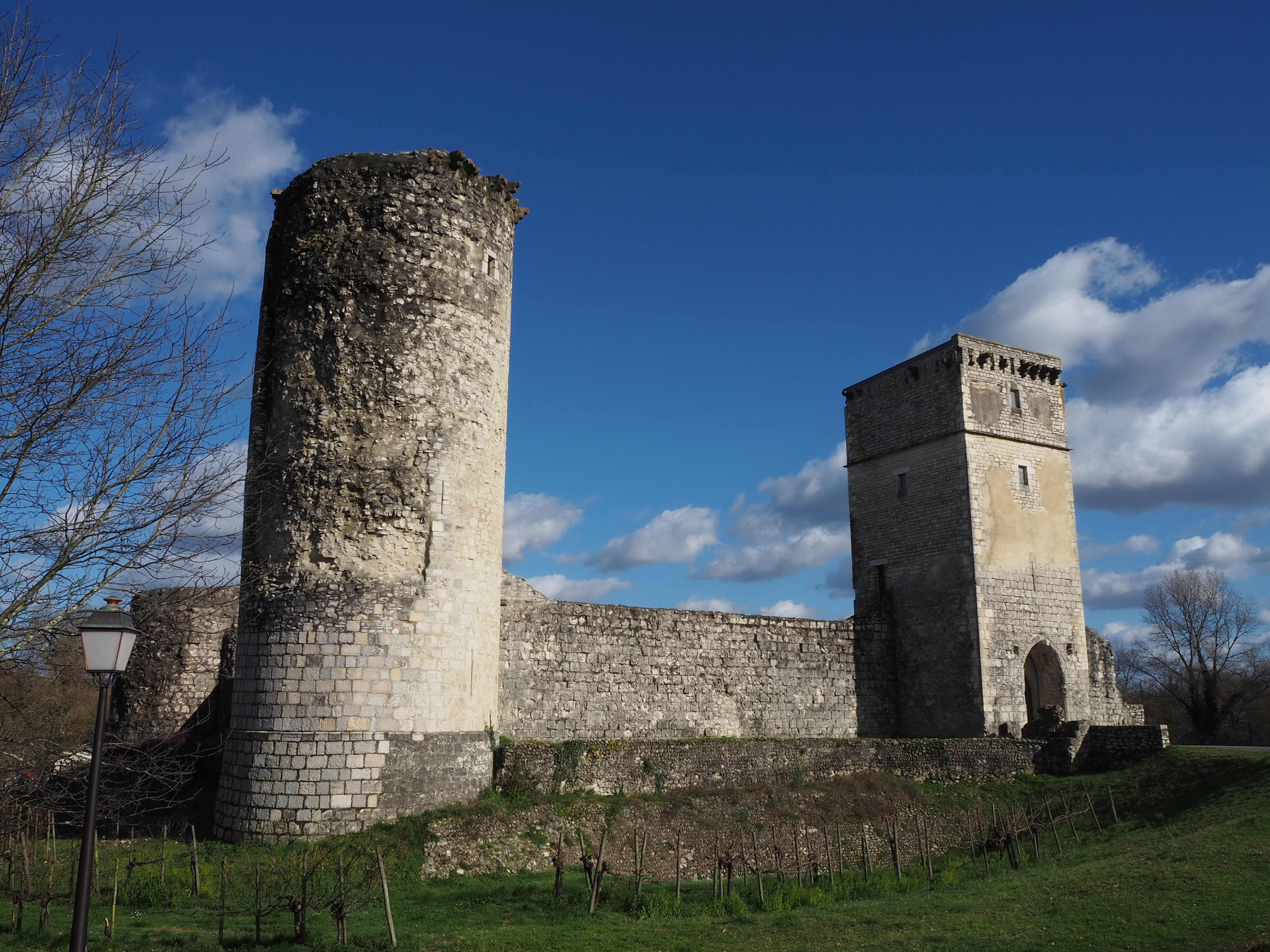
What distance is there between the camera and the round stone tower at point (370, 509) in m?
14.3

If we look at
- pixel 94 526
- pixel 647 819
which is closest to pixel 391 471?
pixel 94 526

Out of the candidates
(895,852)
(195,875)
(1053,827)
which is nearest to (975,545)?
Answer: (1053,827)

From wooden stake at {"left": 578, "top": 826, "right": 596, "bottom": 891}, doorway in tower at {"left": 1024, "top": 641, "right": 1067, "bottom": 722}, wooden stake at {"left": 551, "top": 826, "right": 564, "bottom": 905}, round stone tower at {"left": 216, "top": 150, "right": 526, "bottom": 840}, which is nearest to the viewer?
wooden stake at {"left": 551, "top": 826, "right": 564, "bottom": 905}

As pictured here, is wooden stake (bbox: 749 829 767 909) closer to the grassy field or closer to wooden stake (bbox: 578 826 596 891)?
the grassy field

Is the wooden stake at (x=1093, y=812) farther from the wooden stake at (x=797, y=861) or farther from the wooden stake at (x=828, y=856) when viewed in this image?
the wooden stake at (x=797, y=861)

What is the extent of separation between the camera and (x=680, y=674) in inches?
843

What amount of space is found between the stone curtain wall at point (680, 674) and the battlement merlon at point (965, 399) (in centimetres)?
563

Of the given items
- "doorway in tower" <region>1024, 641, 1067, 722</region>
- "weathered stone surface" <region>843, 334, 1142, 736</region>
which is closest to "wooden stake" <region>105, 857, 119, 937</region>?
"weathered stone surface" <region>843, 334, 1142, 736</region>

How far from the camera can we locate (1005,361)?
84.5ft

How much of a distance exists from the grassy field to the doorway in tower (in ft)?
26.4

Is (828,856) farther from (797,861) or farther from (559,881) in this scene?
(559,881)

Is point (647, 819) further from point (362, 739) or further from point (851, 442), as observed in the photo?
point (851, 442)

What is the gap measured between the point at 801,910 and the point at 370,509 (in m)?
8.75

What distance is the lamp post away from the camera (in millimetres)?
7637
